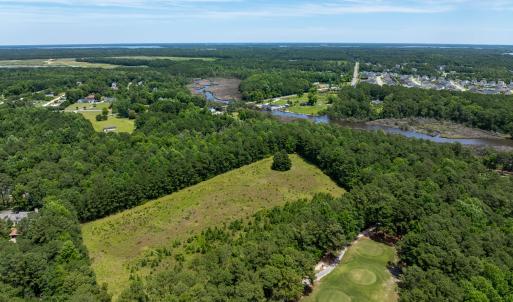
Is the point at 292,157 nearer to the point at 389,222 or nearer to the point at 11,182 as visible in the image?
the point at 389,222

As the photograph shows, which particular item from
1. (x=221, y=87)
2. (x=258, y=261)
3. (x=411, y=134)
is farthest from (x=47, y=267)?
(x=221, y=87)

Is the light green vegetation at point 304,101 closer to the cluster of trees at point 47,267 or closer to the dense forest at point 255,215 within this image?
the dense forest at point 255,215

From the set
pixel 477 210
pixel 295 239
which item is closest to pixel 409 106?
pixel 477 210

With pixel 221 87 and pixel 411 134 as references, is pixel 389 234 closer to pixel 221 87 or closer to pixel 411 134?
pixel 411 134

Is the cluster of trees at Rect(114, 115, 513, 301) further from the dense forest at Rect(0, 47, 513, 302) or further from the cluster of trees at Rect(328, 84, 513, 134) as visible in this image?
the cluster of trees at Rect(328, 84, 513, 134)

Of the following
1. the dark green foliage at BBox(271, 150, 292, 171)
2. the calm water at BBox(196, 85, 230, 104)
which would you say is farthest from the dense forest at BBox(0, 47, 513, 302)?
the calm water at BBox(196, 85, 230, 104)

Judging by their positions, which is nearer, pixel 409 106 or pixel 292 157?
pixel 292 157
